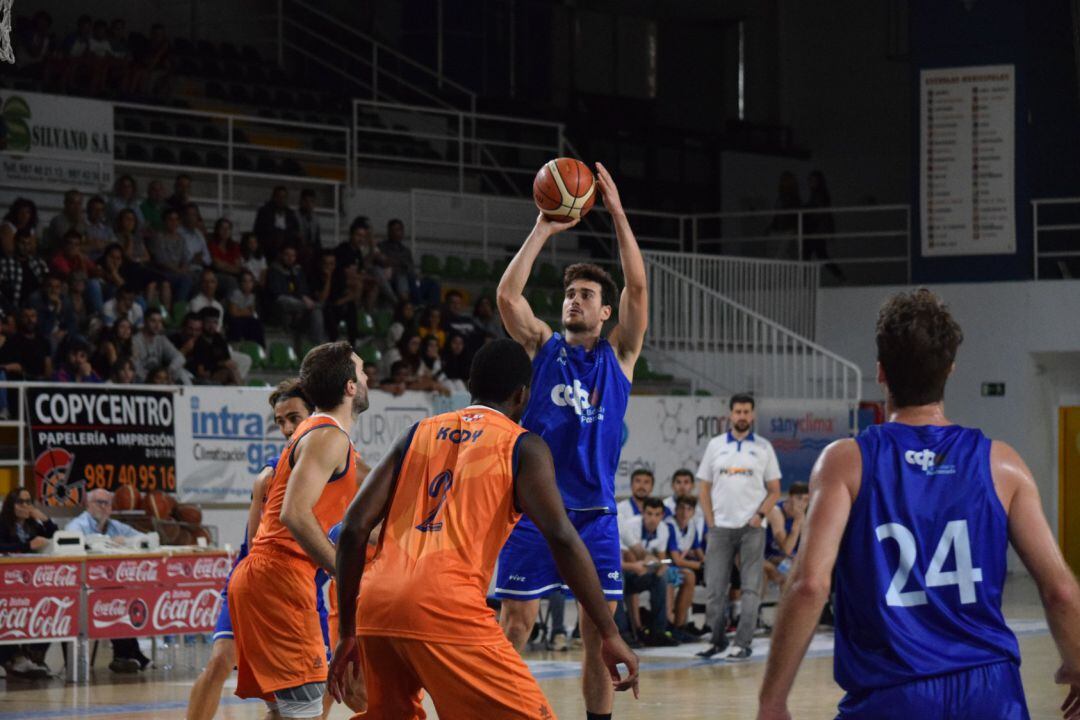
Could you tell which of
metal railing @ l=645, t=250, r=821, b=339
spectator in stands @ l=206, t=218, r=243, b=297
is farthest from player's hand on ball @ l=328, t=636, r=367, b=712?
metal railing @ l=645, t=250, r=821, b=339

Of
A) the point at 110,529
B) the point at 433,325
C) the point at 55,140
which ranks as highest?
the point at 55,140

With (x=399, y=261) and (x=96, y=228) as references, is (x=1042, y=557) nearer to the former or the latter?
(x=96, y=228)

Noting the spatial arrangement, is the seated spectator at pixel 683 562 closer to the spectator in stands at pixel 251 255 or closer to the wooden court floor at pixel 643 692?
the wooden court floor at pixel 643 692

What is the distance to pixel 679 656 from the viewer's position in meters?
13.3

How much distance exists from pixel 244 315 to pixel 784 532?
19.8ft

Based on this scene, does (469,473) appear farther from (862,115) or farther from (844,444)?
(862,115)

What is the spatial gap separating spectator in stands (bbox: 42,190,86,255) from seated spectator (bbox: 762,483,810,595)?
7.40 metres

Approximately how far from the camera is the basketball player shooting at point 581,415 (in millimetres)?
7109

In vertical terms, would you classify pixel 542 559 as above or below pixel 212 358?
below

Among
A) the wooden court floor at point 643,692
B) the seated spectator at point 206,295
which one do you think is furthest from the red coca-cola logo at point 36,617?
the seated spectator at point 206,295

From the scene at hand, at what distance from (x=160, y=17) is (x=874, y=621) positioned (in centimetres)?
2096

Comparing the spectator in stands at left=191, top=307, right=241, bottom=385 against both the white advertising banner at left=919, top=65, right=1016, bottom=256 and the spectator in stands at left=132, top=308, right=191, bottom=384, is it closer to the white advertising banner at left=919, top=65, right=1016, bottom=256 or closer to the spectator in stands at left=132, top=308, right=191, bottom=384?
the spectator in stands at left=132, top=308, right=191, bottom=384

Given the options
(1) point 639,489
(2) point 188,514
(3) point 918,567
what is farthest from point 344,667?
(1) point 639,489

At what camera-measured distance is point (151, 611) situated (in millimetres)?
12211
